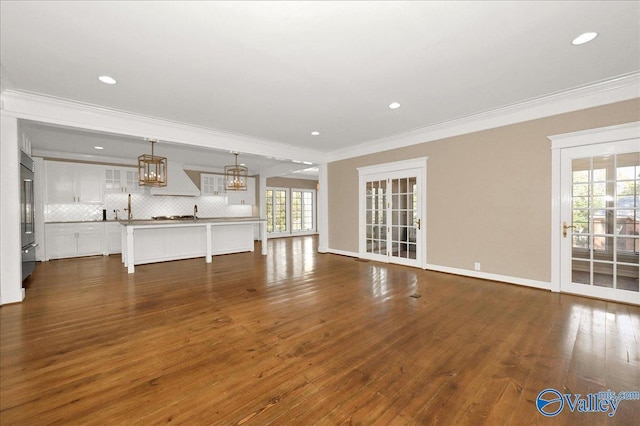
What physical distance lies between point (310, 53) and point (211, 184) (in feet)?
26.4

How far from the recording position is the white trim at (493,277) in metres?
3.95

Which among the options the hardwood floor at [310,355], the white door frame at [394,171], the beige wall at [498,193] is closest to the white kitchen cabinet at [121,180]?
the hardwood floor at [310,355]

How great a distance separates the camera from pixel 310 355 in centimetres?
222

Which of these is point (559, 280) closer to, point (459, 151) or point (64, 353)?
point (459, 151)

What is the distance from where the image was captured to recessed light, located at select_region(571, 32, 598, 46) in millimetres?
2414

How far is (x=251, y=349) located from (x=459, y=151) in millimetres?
4705

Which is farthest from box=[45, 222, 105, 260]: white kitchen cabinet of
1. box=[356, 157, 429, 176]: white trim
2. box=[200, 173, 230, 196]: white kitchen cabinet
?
box=[356, 157, 429, 176]: white trim

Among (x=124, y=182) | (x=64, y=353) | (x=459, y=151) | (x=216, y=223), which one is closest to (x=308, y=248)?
(x=216, y=223)

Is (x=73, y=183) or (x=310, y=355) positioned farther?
(x=73, y=183)

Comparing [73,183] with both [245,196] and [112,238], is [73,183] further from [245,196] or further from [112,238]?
[245,196]

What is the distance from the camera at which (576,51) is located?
267 cm

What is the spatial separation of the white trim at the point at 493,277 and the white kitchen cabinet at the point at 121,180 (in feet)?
27.8

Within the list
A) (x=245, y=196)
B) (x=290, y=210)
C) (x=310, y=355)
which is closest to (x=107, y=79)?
(x=310, y=355)

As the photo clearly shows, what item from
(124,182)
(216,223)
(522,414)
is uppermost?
(124,182)
